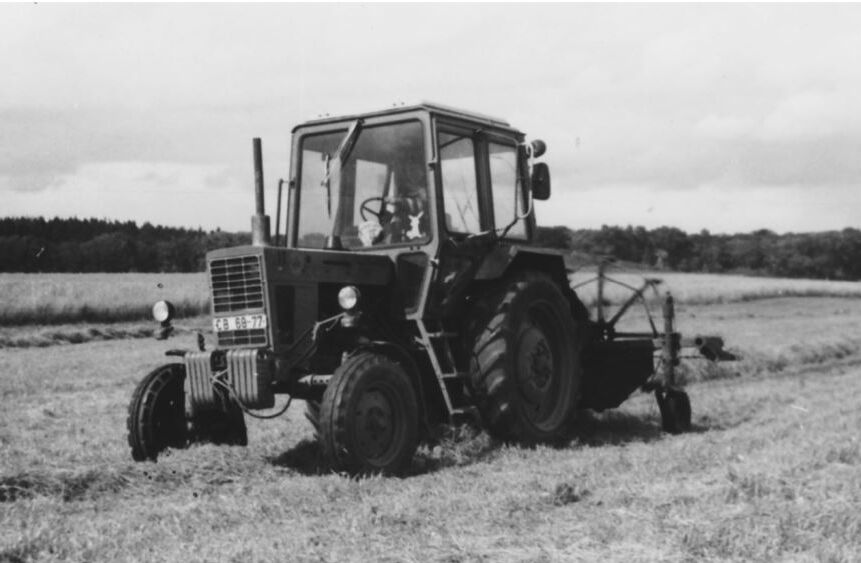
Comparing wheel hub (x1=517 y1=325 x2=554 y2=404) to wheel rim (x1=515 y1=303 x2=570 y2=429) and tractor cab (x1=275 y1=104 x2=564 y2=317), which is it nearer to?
wheel rim (x1=515 y1=303 x2=570 y2=429)

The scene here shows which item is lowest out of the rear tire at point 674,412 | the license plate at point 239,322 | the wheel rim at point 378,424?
the rear tire at point 674,412

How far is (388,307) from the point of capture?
7781 millimetres

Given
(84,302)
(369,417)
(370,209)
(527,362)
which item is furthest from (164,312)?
(84,302)

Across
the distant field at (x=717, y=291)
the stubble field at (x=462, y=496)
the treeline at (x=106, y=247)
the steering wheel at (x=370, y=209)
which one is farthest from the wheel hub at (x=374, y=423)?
the treeline at (x=106, y=247)

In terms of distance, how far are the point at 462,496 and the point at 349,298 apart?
1.74 metres

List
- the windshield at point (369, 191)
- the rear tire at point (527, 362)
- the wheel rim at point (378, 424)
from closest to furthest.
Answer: the wheel rim at point (378, 424) → the rear tire at point (527, 362) → the windshield at point (369, 191)

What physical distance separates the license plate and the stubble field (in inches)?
35.8

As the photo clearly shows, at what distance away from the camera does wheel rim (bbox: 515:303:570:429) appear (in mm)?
8312

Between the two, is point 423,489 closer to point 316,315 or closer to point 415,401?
point 415,401

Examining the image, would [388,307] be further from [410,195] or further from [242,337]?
[242,337]

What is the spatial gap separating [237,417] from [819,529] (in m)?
4.31

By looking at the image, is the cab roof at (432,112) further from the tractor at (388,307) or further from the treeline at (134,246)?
the treeline at (134,246)

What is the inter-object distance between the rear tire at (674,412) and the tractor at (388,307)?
3.24ft

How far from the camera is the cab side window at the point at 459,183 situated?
25.9 ft
